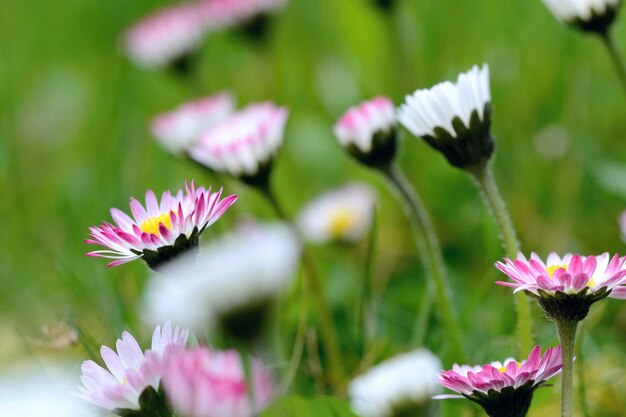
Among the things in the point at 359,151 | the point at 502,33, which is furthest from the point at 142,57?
the point at 359,151

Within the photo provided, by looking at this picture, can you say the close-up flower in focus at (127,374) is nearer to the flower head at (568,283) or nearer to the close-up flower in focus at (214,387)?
the close-up flower in focus at (214,387)

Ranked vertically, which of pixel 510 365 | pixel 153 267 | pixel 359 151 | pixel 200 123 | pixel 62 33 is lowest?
pixel 510 365

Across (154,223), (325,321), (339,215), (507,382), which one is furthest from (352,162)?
(507,382)

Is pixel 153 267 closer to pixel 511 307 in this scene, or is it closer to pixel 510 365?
pixel 510 365

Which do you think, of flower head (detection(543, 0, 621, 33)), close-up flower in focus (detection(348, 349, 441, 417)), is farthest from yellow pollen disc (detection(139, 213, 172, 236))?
flower head (detection(543, 0, 621, 33))

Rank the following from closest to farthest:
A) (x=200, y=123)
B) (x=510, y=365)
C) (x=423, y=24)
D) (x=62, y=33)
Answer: (x=510, y=365), (x=200, y=123), (x=423, y=24), (x=62, y=33)

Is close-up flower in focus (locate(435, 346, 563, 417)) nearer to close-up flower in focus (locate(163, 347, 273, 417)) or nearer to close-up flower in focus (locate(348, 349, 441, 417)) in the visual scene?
close-up flower in focus (locate(348, 349, 441, 417))

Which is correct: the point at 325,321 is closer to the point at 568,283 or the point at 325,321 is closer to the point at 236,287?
the point at 568,283
